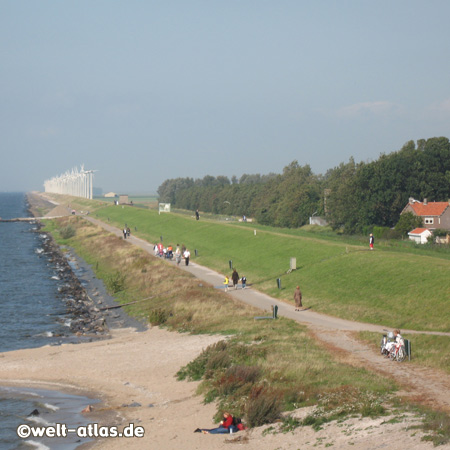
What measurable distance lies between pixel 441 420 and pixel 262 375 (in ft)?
24.4

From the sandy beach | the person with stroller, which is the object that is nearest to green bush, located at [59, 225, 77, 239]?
the sandy beach

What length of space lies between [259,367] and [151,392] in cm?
413

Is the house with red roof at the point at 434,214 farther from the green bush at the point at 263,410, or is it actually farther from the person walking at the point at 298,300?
the green bush at the point at 263,410

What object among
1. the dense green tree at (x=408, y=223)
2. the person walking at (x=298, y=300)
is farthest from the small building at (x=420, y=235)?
the person walking at (x=298, y=300)

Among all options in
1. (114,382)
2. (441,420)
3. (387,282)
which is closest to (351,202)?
(387,282)

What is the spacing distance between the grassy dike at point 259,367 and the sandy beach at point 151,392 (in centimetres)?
65

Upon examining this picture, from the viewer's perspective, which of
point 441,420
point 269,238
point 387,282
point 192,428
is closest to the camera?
point 441,420

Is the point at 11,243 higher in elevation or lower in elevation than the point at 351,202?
lower

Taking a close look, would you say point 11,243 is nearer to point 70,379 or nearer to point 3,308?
point 3,308

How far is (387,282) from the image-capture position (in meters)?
35.8

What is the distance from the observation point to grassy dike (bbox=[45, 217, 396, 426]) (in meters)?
18.1

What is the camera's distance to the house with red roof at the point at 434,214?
7450cm

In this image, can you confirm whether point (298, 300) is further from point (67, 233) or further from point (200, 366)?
point (67, 233)

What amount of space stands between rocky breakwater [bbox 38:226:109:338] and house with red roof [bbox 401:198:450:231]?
129 feet
